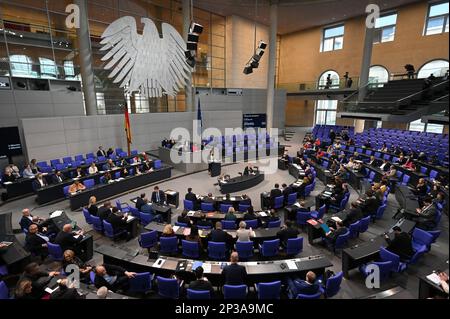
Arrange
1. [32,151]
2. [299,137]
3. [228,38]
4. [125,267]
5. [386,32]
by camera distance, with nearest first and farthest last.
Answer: [125,267], [32,151], [386,32], [228,38], [299,137]

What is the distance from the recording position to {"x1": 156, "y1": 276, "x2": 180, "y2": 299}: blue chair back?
474cm

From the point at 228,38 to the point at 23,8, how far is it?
15.2m

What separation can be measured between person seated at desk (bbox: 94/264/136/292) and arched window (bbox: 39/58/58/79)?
45.5ft

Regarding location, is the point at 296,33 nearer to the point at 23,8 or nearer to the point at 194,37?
the point at 194,37

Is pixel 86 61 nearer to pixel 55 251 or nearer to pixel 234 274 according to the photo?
pixel 55 251

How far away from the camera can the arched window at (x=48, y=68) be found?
14.3 m

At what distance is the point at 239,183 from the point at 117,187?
536 cm

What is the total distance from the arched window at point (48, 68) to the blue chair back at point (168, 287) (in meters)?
A: 14.7

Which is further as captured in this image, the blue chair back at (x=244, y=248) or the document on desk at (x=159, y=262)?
the blue chair back at (x=244, y=248)

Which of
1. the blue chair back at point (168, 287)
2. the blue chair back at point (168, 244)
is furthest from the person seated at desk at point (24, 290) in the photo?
the blue chair back at point (168, 244)

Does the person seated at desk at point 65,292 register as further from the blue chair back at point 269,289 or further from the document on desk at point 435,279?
the document on desk at point 435,279

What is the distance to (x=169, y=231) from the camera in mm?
6359

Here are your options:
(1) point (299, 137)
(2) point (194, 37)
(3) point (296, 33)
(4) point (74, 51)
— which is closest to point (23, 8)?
(4) point (74, 51)
